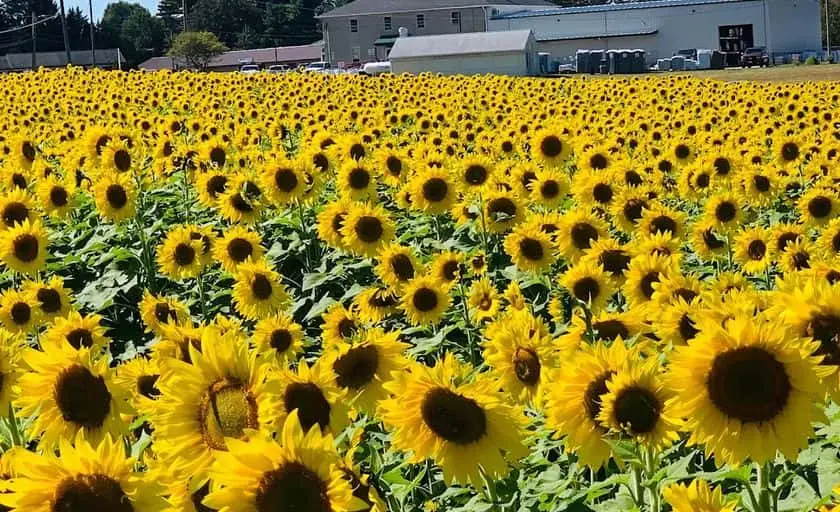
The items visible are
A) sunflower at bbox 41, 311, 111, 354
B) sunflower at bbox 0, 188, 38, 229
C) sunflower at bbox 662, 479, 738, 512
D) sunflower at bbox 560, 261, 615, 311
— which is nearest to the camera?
sunflower at bbox 662, 479, 738, 512

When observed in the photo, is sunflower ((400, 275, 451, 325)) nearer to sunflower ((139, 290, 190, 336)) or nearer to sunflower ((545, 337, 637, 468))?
sunflower ((139, 290, 190, 336))

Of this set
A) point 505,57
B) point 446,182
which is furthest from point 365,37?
point 446,182

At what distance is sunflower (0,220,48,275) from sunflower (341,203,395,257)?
1676mm

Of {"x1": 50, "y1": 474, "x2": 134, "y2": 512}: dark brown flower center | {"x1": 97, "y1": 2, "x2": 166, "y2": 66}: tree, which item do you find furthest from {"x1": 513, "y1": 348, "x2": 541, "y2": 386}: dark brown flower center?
{"x1": 97, "y1": 2, "x2": 166, "y2": 66}: tree

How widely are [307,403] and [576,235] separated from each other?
3165 millimetres

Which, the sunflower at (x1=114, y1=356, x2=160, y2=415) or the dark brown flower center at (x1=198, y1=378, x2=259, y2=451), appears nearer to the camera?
the dark brown flower center at (x1=198, y1=378, x2=259, y2=451)

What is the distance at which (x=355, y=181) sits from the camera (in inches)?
304

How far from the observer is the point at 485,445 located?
8.39 feet

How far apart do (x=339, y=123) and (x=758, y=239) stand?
812 centimetres

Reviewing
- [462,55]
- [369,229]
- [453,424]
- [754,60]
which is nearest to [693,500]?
[453,424]

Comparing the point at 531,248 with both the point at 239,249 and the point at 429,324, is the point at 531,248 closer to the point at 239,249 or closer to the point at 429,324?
the point at 429,324

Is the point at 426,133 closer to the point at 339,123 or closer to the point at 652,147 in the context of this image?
the point at 339,123

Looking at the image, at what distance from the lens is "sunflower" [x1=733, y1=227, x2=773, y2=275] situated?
19.1 ft

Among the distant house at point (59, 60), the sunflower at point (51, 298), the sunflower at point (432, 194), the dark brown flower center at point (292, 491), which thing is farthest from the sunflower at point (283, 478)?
the distant house at point (59, 60)
